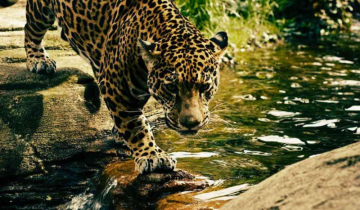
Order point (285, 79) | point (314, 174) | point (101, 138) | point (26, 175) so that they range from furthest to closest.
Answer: point (285, 79) → point (101, 138) → point (26, 175) → point (314, 174)

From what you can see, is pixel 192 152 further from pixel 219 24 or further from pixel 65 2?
pixel 219 24

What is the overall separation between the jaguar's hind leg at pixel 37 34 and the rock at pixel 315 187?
4.26m

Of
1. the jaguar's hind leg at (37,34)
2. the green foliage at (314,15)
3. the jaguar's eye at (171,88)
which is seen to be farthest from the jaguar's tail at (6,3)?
the green foliage at (314,15)

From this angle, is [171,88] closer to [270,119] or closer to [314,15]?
[270,119]

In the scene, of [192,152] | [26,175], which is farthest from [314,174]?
[26,175]

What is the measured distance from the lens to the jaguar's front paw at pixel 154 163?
231 inches

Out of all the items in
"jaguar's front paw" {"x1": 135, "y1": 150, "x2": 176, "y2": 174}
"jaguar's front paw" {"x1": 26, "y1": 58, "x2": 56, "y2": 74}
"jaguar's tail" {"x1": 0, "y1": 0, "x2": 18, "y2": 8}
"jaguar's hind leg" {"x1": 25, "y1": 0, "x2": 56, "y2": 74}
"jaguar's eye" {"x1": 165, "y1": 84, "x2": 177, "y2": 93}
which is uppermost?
"jaguar's eye" {"x1": 165, "y1": 84, "x2": 177, "y2": 93}

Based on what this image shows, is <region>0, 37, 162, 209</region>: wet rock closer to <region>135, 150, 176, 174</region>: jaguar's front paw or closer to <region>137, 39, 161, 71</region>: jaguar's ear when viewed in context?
<region>135, 150, 176, 174</region>: jaguar's front paw

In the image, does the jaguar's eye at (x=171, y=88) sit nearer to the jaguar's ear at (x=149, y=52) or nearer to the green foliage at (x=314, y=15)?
the jaguar's ear at (x=149, y=52)

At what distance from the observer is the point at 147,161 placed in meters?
5.85

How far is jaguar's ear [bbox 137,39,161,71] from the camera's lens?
536 centimetres

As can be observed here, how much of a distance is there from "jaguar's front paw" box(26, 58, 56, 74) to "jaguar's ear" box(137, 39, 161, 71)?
2454 mm

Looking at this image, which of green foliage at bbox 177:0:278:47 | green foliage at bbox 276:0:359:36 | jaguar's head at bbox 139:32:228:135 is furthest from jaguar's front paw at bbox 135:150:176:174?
green foliage at bbox 276:0:359:36

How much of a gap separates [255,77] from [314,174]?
703cm
